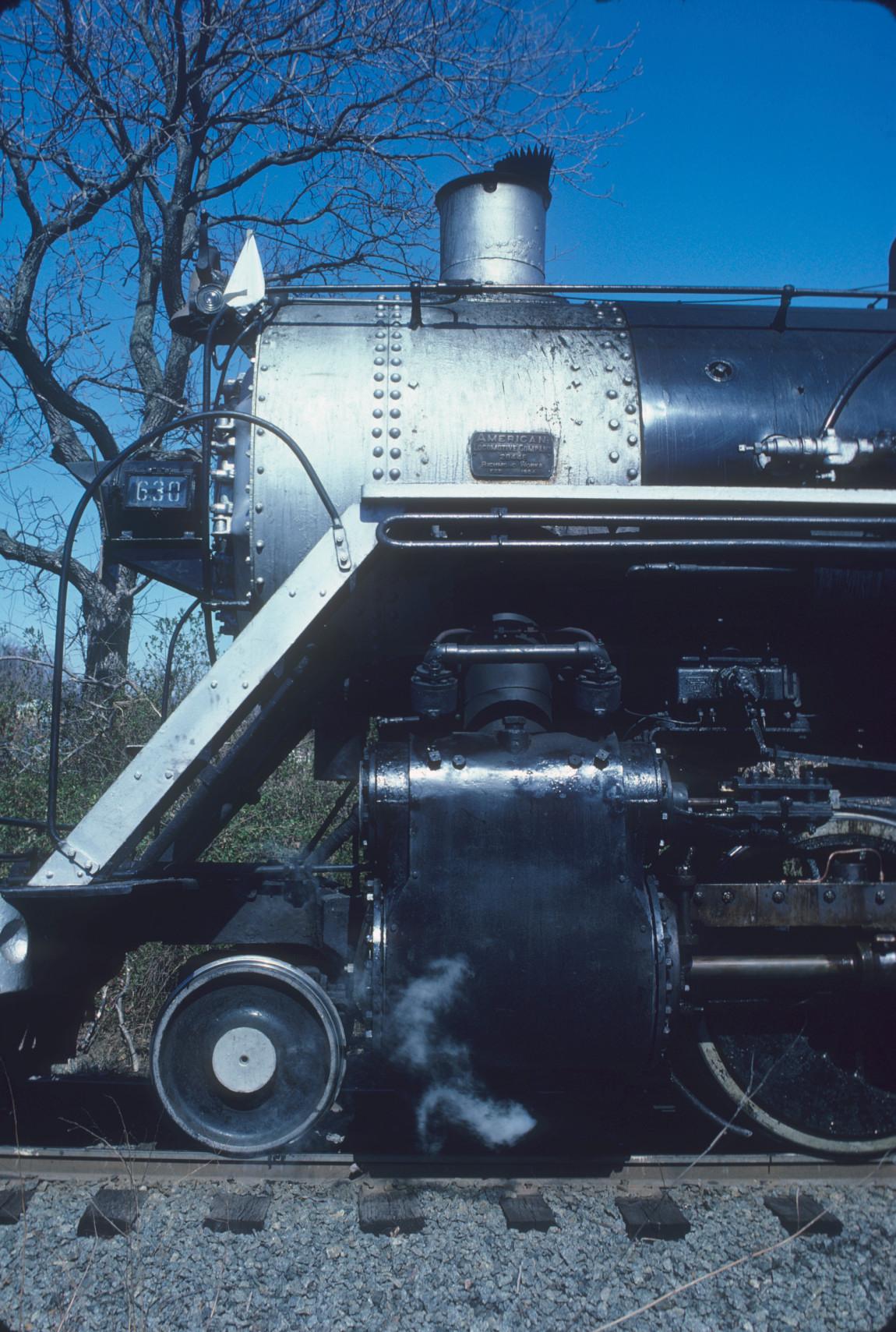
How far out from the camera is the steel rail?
9.85ft

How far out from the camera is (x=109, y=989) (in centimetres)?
478

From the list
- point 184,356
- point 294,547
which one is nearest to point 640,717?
point 294,547

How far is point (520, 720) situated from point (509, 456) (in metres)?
0.83

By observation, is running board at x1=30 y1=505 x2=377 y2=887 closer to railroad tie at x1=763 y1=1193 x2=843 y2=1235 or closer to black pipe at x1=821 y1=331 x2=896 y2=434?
black pipe at x1=821 y1=331 x2=896 y2=434

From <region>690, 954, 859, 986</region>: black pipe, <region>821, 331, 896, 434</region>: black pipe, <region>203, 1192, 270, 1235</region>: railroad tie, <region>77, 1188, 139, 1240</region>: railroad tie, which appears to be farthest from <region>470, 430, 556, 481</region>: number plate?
<region>77, 1188, 139, 1240</region>: railroad tie

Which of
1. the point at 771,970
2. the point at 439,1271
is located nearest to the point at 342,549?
the point at 771,970

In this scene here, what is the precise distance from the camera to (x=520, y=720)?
2.93m

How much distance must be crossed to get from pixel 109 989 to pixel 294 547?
2900mm

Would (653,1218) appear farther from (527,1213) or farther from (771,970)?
(771,970)

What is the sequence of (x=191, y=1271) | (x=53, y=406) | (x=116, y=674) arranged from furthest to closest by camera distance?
1. (x=53, y=406)
2. (x=116, y=674)
3. (x=191, y=1271)

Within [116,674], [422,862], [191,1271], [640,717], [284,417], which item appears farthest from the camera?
[116,674]

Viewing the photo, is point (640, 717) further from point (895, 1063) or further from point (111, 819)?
point (111, 819)

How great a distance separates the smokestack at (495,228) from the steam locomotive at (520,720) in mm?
583

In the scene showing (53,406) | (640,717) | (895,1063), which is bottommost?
(895,1063)
